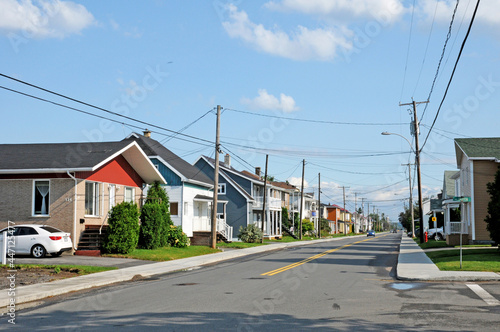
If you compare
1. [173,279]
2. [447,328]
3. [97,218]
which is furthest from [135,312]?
[97,218]

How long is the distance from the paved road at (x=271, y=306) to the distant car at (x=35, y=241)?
774cm

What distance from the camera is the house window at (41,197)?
25.8 metres

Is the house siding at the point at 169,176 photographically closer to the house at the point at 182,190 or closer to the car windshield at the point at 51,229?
the house at the point at 182,190

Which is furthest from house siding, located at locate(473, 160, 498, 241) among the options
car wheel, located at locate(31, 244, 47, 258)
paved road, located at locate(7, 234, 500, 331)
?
car wheel, located at locate(31, 244, 47, 258)

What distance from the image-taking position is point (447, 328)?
356 inches

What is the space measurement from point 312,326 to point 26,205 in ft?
66.6

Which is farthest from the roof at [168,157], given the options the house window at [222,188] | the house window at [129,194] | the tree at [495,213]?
the tree at [495,213]

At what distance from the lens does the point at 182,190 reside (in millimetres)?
41062

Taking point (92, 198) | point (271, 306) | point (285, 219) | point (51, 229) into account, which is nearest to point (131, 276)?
point (51, 229)

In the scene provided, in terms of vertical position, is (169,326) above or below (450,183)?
below

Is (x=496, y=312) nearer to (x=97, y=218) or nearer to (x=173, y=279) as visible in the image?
(x=173, y=279)

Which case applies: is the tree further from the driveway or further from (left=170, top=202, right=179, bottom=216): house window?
(left=170, top=202, right=179, bottom=216): house window

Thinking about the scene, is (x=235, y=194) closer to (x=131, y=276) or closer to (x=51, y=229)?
(x=51, y=229)

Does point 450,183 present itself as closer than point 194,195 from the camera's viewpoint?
No
